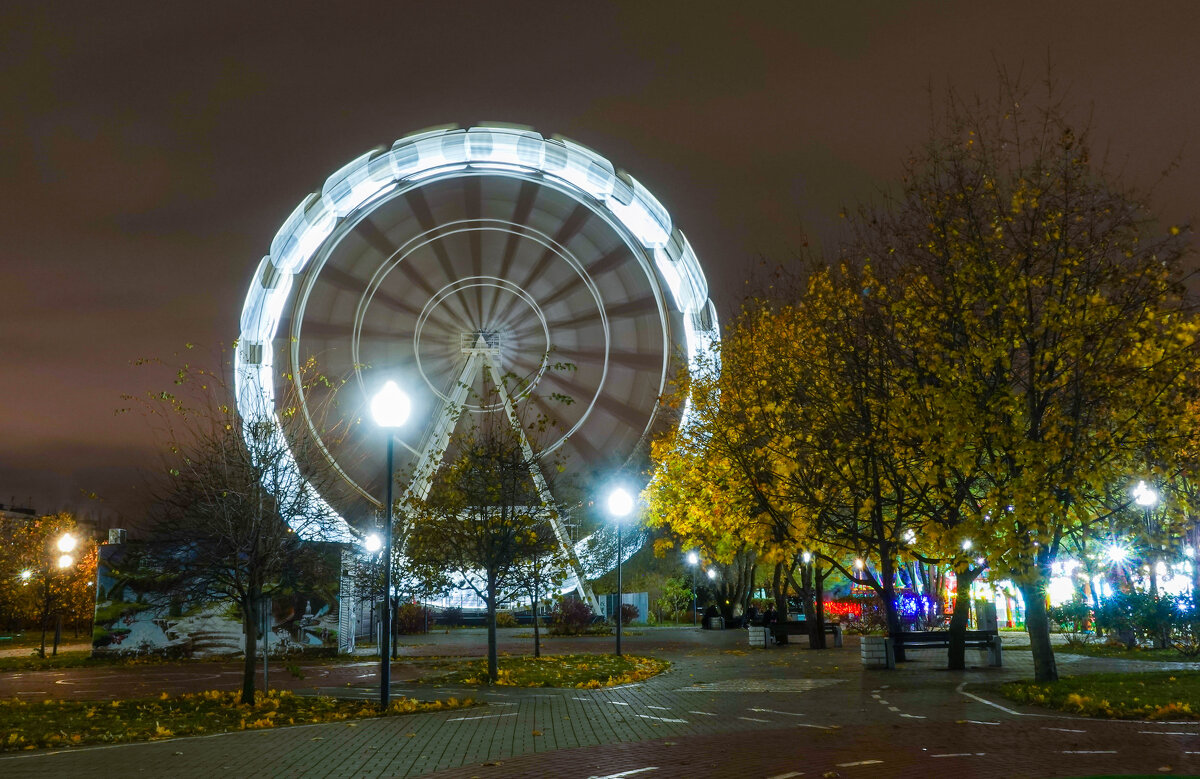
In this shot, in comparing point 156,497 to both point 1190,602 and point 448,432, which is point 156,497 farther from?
point 1190,602

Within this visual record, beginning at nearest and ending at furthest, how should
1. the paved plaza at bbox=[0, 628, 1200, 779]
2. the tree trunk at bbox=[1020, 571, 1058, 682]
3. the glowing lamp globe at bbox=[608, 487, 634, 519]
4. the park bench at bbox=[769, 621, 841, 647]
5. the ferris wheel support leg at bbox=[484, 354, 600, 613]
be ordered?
the paved plaza at bbox=[0, 628, 1200, 779]
the tree trunk at bbox=[1020, 571, 1058, 682]
the ferris wheel support leg at bbox=[484, 354, 600, 613]
the glowing lamp globe at bbox=[608, 487, 634, 519]
the park bench at bbox=[769, 621, 841, 647]

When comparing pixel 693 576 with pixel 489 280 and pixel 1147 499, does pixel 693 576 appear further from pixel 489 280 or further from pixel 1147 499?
pixel 1147 499

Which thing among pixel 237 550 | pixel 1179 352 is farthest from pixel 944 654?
pixel 237 550

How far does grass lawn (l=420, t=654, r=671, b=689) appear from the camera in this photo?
1767 cm

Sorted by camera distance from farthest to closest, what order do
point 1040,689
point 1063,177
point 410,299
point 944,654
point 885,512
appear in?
point 410,299 → point 885,512 → point 944,654 → point 1063,177 → point 1040,689

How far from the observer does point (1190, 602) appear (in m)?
22.0

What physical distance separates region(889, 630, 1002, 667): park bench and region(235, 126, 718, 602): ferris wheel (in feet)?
31.4

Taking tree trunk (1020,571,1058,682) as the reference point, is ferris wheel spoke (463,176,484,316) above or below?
above

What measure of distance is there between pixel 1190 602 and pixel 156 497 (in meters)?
21.7

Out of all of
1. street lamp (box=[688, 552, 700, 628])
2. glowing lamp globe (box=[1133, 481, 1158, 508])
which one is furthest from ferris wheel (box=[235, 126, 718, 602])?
street lamp (box=[688, 552, 700, 628])

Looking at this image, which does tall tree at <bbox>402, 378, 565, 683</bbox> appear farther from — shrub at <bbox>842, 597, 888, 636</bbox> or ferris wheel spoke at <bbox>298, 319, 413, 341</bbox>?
shrub at <bbox>842, 597, 888, 636</bbox>

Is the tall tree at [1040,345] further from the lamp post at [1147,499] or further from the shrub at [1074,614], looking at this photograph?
the shrub at [1074,614]

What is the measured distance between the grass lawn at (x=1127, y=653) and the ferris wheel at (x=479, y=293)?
11670mm

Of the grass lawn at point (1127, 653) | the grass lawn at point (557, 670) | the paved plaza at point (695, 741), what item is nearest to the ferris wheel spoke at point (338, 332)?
the grass lawn at point (557, 670)
